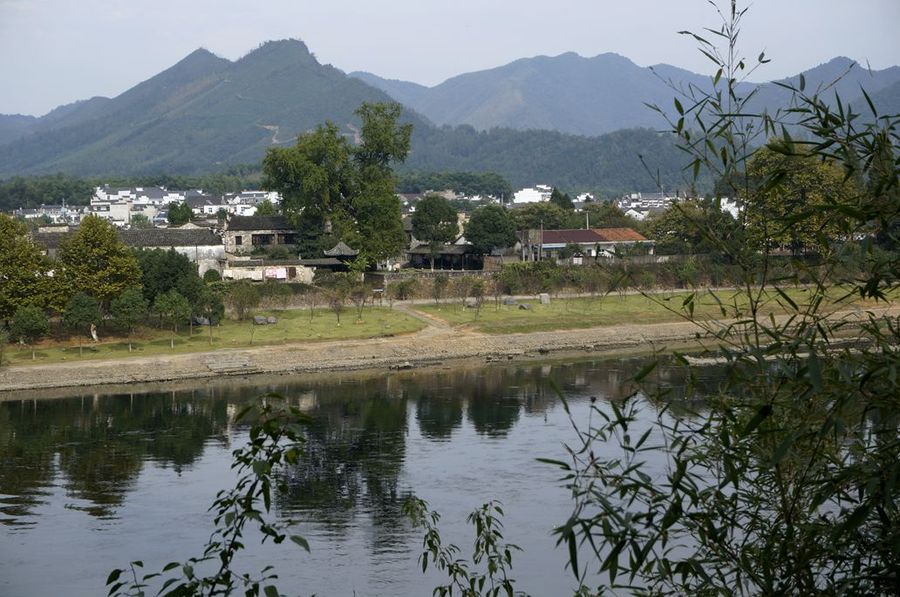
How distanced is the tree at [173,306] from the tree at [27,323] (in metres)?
3.33

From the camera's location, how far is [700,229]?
216 inches

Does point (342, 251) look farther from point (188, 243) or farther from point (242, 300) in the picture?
point (242, 300)

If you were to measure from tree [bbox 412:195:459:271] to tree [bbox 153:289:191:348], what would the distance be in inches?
898

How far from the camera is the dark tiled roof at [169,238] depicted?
153 ft

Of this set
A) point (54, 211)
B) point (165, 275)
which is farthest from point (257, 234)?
point (54, 211)

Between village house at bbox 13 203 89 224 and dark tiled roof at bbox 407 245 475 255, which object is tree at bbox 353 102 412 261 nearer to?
dark tiled roof at bbox 407 245 475 255

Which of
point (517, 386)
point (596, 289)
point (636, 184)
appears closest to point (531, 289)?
point (596, 289)

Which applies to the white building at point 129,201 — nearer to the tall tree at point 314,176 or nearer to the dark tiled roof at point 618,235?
the tall tree at point 314,176

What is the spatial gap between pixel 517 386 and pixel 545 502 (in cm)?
1178

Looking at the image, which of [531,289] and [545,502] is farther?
[531,289]

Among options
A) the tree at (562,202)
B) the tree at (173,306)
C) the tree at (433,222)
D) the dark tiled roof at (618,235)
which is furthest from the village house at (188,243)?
the tree at (562,202)

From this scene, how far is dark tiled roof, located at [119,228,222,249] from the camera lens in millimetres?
46644

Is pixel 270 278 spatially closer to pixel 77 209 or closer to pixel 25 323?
pixel 25 323

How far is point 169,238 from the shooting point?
47.6m
